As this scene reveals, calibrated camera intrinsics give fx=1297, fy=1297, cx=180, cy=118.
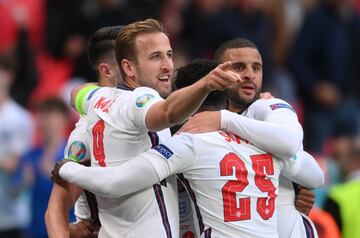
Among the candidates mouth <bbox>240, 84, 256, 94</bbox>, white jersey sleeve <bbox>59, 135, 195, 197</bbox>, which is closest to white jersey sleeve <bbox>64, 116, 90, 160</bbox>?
white jersey sleeve <bbox>59, 135, 195, 197</bbox>

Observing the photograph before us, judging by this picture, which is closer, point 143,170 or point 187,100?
point 187,100

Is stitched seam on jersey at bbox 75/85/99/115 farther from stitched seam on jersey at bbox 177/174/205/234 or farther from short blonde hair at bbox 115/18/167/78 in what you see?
stitched seam on jersey at bbox 177/174/205/234

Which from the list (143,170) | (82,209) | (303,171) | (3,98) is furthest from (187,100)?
(3,98)

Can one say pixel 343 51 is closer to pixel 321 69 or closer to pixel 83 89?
pixel 321 69

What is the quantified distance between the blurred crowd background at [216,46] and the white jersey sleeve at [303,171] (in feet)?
17.1

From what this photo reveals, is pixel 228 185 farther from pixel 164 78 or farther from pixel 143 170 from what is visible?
pixel 164 78

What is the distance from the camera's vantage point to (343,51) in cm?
1513

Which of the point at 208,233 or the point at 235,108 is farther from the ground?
the point at 235,108

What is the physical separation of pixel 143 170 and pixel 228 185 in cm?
48

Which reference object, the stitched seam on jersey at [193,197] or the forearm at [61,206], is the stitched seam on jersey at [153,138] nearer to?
the stitched seam on jersey at [193,197]

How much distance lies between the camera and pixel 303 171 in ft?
23.8

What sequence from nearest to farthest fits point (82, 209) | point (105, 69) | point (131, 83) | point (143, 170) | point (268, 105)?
point (143, 170) < point (131, 83) < point (268, 105) < point (82, 209) < point (105, 69)

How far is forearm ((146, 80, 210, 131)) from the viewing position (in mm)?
6203

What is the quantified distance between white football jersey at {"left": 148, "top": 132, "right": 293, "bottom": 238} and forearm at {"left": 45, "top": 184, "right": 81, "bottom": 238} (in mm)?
733
